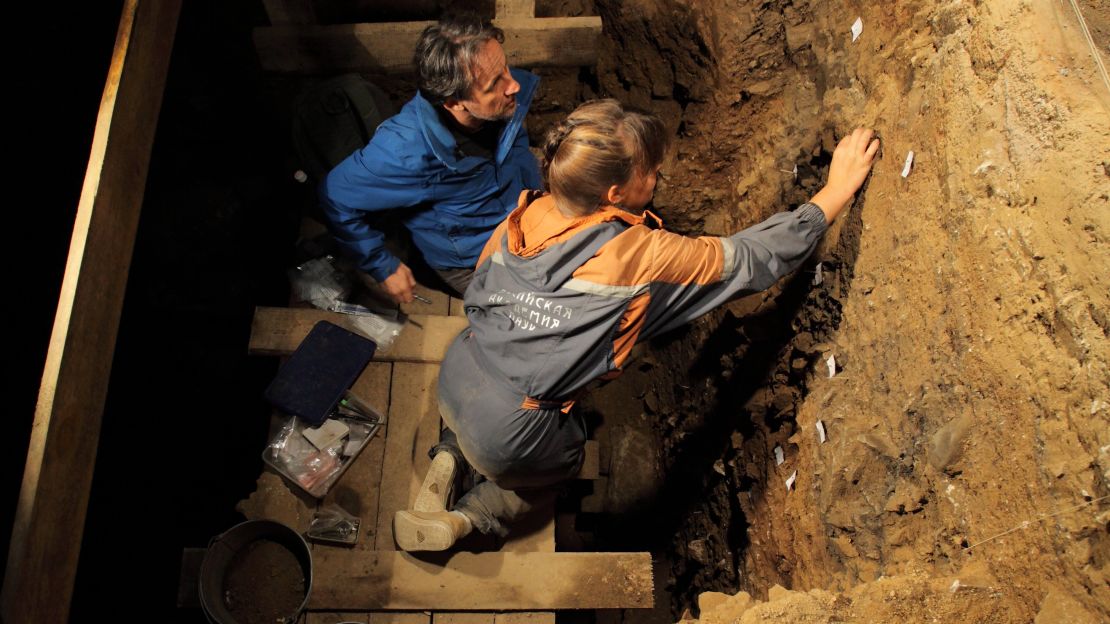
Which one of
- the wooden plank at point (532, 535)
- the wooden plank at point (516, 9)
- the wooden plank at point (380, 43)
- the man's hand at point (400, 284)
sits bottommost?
the wooden plank at point (532, 535)

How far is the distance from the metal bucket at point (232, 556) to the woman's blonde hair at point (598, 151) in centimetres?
170

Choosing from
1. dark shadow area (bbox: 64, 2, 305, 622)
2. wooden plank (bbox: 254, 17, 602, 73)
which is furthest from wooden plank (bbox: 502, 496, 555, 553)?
wooden plank (bbox: 254, 17, 602, 73)

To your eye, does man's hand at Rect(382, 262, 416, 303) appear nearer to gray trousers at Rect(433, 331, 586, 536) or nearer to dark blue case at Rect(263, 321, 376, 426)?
dark blue case at Rect(263, 321, 376, 426)

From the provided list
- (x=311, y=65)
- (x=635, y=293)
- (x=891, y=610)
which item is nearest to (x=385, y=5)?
(x=311, y=65)

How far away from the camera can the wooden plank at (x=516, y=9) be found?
12.2 ft

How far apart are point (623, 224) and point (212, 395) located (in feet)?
7.31

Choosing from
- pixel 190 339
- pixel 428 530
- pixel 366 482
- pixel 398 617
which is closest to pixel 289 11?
pixel 190 339

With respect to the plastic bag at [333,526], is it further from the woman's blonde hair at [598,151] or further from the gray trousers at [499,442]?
the woman's blonde hair at [598,151]

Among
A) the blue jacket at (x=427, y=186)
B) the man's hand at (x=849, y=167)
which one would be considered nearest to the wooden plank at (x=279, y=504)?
the blue jacket at (x=427, y=186)

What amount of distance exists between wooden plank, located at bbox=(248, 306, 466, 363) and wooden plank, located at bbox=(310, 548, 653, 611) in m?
0.87

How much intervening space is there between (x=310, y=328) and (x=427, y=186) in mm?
936

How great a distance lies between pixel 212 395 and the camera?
10.4 feet

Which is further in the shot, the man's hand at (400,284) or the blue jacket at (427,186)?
the man's hand at (400,284)

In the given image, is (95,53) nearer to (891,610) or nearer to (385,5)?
(385,5)
